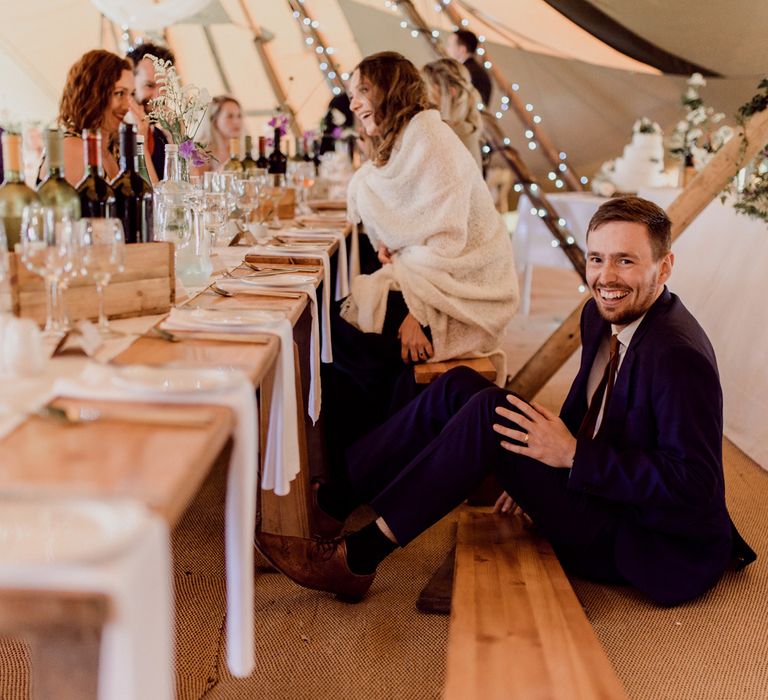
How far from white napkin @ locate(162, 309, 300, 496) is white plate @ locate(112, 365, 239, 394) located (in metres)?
0.32

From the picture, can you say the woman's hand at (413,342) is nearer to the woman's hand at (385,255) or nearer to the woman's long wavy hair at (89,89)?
the woman's hand at (385,255)

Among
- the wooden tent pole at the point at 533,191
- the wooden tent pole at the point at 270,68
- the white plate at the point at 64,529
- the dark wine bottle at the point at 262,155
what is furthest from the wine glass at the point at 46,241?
the wooden tent pole at the point at 270,68

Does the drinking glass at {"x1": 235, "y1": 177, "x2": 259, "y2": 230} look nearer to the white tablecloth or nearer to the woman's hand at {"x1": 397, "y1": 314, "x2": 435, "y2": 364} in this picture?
the woman's hand at {"x1": 397, "y1": 314, "x2": 435, "y2": 364}

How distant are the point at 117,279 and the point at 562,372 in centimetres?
328

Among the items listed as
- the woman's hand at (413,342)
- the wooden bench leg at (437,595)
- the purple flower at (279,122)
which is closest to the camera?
the wooden bench leg at (437,595)

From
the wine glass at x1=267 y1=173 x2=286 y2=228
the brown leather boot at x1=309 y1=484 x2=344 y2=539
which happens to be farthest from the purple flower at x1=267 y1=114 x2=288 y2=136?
the brown leather boot at x1=309 y1=484 x2=344 y2=539

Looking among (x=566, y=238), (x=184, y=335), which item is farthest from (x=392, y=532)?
(x=566, y=238)

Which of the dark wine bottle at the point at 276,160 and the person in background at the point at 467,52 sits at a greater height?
the person in background at the point at 467,52

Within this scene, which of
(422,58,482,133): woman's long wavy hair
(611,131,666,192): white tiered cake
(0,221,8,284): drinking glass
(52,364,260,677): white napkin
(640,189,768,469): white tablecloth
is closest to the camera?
(52,364,260,677): white napkin

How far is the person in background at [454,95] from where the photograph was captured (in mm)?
4246

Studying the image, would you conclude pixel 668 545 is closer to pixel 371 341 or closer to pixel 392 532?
pixel 392 532

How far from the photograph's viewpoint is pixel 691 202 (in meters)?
3.56

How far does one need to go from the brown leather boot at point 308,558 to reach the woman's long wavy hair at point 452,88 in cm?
263

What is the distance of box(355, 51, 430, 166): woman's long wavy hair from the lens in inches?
116
